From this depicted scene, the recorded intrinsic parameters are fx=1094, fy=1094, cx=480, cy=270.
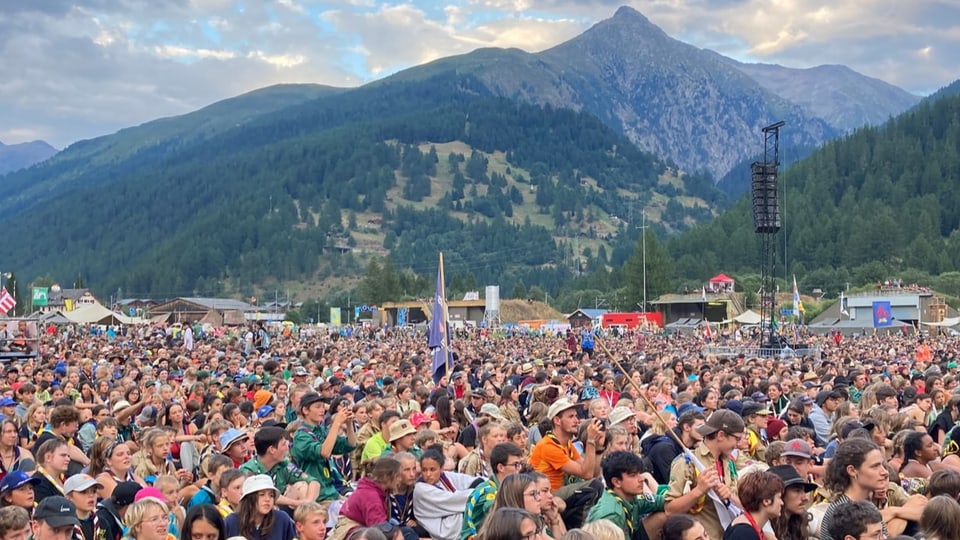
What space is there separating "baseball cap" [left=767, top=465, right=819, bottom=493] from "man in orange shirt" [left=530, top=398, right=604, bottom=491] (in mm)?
1291

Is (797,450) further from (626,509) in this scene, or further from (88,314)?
(88,314)

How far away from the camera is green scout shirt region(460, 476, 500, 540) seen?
21.1 ft

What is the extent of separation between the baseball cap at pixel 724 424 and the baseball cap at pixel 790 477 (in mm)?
506

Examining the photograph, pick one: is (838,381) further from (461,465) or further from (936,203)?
(936,203)

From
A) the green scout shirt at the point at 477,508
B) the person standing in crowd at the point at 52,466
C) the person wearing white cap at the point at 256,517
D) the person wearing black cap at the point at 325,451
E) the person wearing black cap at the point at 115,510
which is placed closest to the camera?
the green scout shirt at the point at 477,508

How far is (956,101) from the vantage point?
154 meters

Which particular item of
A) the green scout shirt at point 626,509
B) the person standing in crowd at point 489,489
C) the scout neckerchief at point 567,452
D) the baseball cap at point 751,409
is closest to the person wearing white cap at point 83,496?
the person standing in crowd at point 489,489

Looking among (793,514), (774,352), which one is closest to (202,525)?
(793,514)

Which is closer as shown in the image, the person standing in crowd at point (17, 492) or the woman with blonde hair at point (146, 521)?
the woman with blonde hair at point (146, 521)

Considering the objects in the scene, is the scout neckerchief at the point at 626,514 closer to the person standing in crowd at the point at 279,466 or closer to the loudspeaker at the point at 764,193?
the person standing in crowd at the point at 279,466

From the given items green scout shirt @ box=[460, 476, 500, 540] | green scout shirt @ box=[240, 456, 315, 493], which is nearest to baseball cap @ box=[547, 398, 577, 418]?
green scout shirt @ box=[460, 476, 500, 540]

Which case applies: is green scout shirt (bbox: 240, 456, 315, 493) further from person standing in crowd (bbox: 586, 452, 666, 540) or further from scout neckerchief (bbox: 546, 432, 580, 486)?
person standing in crowd (bbox: 586, 452, 666, 540)

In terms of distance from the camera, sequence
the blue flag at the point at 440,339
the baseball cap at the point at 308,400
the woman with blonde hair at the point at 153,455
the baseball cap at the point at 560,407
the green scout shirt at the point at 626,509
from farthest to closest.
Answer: the blue flag at the point at 440,339 → the baseball cap at the point at 308,400 → the woman with blonde hair at the point at 153,455 → the baseball cap at the point at 560,407 → the green scout shirt at the point at 626,509

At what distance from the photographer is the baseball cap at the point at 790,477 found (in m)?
6.20
